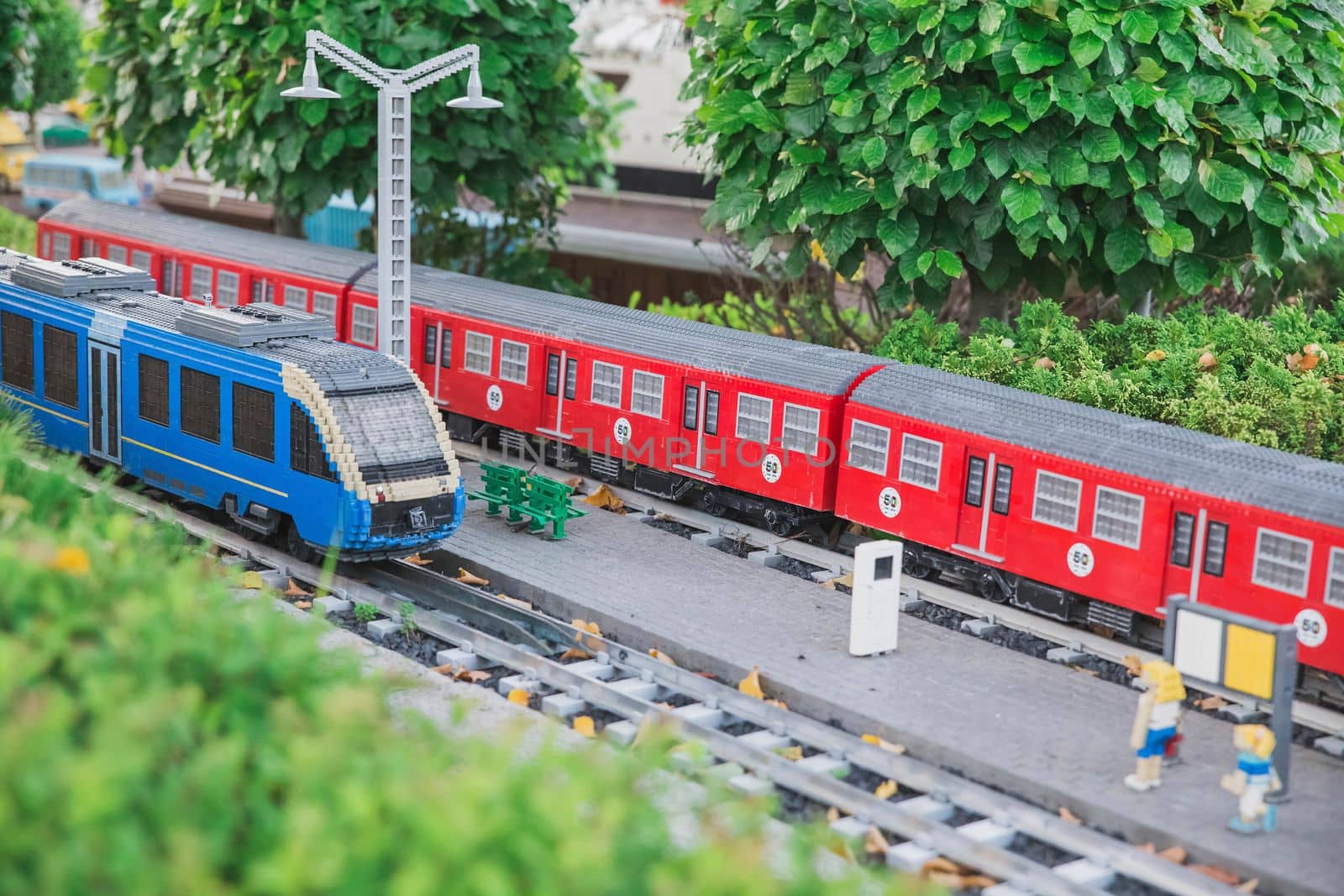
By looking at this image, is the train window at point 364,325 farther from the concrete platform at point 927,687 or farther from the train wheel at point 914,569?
the train wheel at point 914,569

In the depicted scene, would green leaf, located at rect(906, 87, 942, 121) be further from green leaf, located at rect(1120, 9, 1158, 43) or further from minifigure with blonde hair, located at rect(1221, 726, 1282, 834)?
minifigure with blonde hair, located at rect(1221, 726, 1282, 834)

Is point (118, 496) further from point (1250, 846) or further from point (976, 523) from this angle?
point (1250, 846)

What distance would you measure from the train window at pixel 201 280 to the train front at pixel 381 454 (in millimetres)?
10320

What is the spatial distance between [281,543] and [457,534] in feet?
6.20

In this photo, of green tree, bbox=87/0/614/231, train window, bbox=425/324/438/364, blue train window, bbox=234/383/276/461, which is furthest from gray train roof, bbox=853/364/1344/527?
green tree, bbox=87/0/614/231

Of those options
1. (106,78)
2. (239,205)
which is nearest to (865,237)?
(106,78)

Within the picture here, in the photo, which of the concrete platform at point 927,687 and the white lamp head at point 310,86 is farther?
the white lamp head at point 310,86

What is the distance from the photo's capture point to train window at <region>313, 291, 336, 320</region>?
923 inches

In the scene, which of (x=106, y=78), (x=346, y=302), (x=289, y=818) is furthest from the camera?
(x=106, y=78)

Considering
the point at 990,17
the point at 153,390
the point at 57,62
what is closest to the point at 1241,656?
the point at 990,17

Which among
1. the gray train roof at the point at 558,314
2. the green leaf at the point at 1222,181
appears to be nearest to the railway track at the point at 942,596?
the gray train roof at the point at 558,314

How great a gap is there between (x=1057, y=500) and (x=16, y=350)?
1243cm

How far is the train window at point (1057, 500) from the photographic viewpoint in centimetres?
1523

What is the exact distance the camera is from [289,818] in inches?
310
